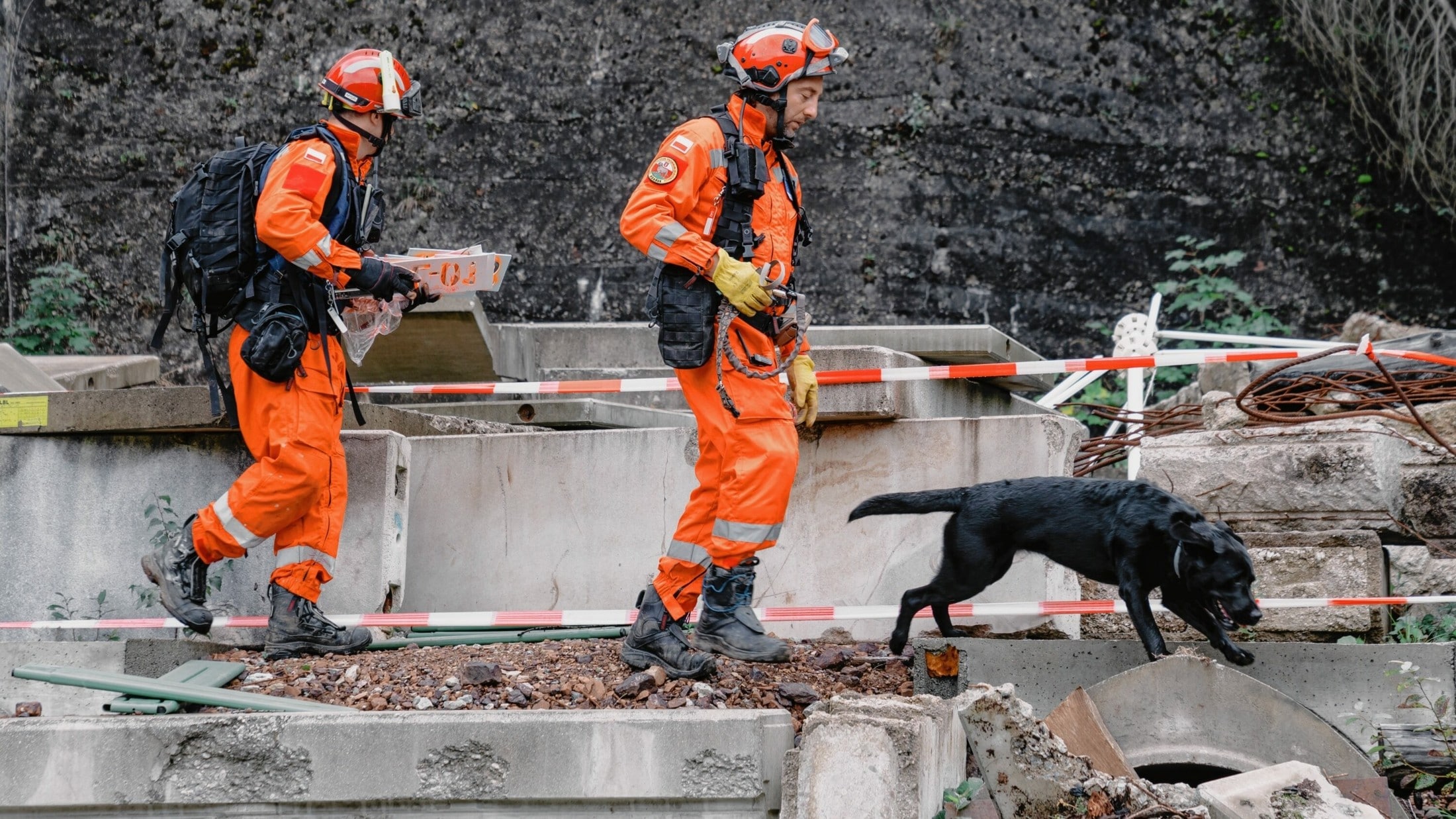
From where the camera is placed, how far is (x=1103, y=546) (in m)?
4.30

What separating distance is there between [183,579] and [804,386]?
2.14 meters

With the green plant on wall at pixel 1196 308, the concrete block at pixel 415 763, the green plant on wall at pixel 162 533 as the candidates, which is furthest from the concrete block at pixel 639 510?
the green plant on wall at pixel 1196 308

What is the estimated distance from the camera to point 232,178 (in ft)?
15.6

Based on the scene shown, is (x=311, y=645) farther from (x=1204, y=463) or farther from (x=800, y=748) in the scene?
(x=1204, y=463)

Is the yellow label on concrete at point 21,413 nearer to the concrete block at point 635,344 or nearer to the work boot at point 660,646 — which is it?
the concrete block at point 635,344

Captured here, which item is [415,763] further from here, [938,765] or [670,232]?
[670,232]

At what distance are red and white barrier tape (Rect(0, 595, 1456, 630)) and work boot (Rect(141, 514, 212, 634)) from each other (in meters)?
0.19

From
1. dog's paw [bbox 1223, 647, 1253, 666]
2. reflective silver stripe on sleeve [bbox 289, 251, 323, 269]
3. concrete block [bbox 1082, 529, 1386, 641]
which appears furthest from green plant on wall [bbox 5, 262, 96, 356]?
dog's paw [bbox 1223, 647, 1253, 666]

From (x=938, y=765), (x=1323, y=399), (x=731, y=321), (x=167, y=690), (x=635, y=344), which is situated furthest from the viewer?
(x=635, y=344)

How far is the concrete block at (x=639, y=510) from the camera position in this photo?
5379 mm

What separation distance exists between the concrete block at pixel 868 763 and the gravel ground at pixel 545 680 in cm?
61

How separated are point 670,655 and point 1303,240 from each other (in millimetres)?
7129

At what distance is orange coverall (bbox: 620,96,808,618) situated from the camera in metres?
4.24

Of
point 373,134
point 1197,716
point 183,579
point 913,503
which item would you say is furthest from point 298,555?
point 1197,716
